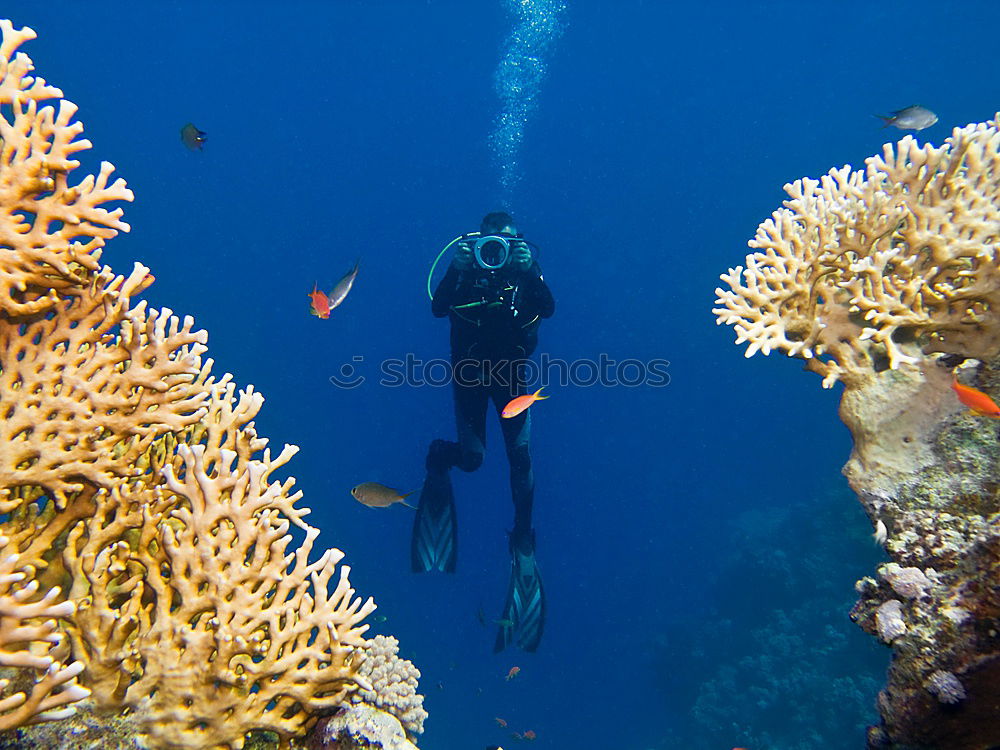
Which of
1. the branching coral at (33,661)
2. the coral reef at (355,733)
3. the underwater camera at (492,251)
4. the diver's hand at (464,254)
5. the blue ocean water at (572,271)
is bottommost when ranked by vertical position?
the coral reef at (355,733)

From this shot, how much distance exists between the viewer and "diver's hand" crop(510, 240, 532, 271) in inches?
268

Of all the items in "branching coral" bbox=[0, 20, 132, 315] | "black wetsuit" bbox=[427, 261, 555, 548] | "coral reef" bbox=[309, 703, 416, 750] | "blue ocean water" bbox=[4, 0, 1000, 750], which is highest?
"blue ocean water" bbox=[4, 0, 1000, 750]

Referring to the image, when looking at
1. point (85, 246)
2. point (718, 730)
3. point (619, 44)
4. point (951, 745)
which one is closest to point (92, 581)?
point (85, 246)

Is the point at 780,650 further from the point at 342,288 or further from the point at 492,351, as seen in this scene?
the point at 342,288

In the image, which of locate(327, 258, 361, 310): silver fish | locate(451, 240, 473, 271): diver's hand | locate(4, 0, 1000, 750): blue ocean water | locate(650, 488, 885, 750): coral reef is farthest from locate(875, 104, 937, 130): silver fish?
locate(4, 0, 1000, 750): blue ocean water

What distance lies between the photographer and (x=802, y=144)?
7975 cm

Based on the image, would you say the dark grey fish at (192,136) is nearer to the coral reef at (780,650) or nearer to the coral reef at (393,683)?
the coral reef at (393,683)

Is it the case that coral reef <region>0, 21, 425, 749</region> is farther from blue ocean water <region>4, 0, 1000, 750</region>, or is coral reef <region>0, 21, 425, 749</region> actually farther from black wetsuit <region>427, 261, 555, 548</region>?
blue ocean water <region>4, 0, 1000, 750</region>

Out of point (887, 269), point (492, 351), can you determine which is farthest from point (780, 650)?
point (887, 269)

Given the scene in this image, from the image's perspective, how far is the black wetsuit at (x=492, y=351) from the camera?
276 inches

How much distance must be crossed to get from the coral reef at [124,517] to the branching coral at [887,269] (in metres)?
2.60

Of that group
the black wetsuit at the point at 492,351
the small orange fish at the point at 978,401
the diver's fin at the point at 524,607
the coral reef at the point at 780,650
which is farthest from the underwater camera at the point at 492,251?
the coral reef at the point at 780,650

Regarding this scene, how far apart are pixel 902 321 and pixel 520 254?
15.6ft

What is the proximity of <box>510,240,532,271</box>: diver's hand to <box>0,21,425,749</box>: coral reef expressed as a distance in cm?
505
